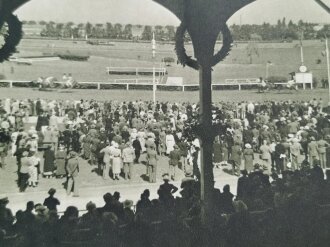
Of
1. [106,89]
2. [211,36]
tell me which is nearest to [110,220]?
[211,36]

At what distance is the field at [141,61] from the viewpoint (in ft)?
142

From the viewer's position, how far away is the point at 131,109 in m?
21.7

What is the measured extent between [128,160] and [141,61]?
40.3m

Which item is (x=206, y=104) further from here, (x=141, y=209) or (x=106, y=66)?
(x=106, y=66)

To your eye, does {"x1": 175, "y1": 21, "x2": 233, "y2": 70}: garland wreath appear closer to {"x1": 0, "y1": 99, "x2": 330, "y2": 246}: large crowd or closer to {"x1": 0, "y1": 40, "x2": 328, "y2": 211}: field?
{"x1": 0, "y1": 99, "x2": 330, "y2": 246}: large crowd

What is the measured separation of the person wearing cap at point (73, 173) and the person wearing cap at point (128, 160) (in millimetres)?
1899

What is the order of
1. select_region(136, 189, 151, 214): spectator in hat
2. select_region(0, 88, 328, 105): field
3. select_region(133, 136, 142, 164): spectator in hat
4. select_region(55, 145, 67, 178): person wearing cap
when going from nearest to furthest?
select_region(136, 189, 151, 214): spectator in hat, select_region(55, 145, 67, 178): person wearing cap, select_region(133, 136, 142, 164): spectator in hat, select_region(0, 88, 328, 105): field

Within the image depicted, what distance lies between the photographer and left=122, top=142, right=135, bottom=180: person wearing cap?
13.5 meters

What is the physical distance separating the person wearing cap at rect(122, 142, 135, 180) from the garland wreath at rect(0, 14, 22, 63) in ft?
25.0

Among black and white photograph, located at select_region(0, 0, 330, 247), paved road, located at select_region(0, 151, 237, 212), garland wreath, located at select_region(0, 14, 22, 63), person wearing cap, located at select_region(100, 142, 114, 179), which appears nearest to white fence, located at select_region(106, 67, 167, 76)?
black and white photograph, located at select_region(0, 0, 330, 247)

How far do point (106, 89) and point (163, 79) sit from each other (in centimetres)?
845

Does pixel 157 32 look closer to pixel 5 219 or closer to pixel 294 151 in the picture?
pixel 294 151

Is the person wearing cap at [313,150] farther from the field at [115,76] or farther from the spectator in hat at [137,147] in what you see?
the spectator in hat at [137,147]

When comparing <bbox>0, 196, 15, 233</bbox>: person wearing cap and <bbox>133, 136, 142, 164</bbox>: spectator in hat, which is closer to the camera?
<bbox>0, 196, 15, 233</bbox>: person wearing cap
